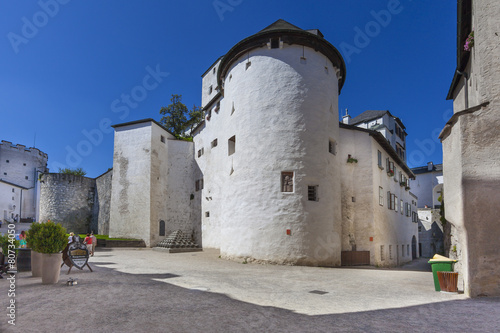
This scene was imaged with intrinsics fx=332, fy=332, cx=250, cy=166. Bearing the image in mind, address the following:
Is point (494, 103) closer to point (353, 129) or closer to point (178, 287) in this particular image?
point (178, 287)

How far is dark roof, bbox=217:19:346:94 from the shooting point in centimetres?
1822

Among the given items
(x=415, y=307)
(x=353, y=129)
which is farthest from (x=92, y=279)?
(x=353, y=129)

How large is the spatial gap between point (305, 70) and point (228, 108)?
531 centimetres

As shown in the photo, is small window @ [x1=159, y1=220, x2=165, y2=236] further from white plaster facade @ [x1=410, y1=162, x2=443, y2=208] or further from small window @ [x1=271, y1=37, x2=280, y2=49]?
white plaster facade @ [x1=410, y1=162, x2=443, y2=208]

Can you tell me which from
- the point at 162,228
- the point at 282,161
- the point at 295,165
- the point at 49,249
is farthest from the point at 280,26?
the point at 162,228


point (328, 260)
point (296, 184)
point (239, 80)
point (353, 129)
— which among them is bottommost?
point (328, 260)

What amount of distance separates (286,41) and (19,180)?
6754 centimetres

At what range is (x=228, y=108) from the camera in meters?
20.7

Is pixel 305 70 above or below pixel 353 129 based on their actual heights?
above

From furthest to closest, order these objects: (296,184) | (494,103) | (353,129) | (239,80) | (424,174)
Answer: (424,174) < (353,129) < (239,80) < (296,184) < (494,103)

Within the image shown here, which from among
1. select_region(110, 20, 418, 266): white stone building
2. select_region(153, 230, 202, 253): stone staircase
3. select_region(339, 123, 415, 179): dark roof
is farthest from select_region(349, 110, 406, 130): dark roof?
select_region(153, 230, 202, 253): stone staircase

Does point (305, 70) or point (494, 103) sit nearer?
point (494, 103)

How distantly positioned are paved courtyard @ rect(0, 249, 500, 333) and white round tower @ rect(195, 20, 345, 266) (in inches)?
253

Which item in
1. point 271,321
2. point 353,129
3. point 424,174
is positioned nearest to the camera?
point 271,321
